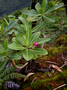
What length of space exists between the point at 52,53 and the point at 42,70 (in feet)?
1.63

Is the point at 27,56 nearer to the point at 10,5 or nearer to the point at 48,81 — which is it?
the point at 48,81

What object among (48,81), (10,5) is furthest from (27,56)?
(10,5)

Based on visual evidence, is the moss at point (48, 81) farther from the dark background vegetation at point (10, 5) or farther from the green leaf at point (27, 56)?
the dark background vegetation at point (10, 5)

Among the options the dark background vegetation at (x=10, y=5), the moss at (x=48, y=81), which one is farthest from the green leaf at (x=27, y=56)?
the dark background vegetation at (x=10, y=5)

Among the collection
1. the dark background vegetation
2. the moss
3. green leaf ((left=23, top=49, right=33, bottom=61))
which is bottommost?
the moss

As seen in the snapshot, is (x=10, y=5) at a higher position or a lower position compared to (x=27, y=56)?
higher

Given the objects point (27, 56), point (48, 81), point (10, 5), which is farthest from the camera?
point (10, 5)

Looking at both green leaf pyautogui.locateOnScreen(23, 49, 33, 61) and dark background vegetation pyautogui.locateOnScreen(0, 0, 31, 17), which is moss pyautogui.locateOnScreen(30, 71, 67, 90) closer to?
green leaf pyautogui.locateOnScreen(23, 49, 33, 61)

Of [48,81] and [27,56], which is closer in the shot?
[27,56]

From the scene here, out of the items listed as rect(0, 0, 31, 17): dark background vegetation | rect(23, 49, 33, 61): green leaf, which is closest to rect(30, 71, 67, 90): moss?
rect(23, 49, 33, 61): green leaf

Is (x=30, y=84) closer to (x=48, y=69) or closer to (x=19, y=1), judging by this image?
(x=48, y=69)

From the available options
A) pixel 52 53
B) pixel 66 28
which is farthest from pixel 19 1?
pixel 52 53

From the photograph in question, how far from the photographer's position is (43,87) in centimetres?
103

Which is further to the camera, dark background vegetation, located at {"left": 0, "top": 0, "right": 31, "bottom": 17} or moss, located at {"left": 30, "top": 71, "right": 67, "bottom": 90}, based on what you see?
dark background vegetation, located at {"left": 0, "top": 0, "right": 31, "bottom": 17}
